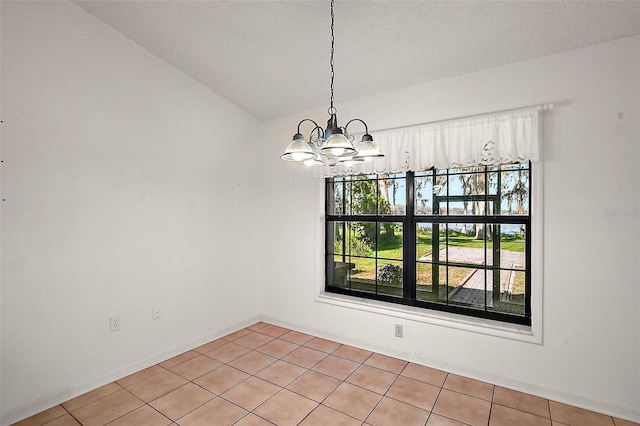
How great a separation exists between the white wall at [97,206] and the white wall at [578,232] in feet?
7.86

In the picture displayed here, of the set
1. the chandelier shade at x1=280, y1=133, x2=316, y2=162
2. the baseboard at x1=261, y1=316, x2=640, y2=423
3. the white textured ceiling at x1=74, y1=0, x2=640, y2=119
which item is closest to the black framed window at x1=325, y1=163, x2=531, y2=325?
the baseboard at x1=261, y1=316, x2=640, y2=423

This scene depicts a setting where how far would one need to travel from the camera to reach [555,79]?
2.46 metres

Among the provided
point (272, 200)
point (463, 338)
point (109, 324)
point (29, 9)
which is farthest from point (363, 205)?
point (29, 9)

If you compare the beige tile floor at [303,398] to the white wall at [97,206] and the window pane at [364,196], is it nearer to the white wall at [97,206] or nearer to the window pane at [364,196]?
the white wall at [97,206]

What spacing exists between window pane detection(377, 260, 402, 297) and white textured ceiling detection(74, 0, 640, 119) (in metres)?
1.81

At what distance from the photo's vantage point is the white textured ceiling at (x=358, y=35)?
2.14m

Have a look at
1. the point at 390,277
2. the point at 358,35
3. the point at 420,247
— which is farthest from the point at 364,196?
the point at 358,35

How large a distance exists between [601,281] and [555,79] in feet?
5.09

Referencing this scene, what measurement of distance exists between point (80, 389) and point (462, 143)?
3.73 m

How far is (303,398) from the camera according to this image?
8.12ft

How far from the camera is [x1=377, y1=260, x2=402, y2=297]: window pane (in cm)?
336

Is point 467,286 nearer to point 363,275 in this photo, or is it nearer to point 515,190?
point 515,190

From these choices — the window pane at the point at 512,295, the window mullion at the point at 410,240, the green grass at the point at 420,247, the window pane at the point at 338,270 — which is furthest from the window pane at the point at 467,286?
the window pane at the point at 338,270

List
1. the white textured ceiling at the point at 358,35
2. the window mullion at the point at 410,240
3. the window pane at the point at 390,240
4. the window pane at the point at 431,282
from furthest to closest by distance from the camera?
the window pane at the point at 390,240, the window mullion at the point at 410,240, the window pane at the point at 431,282, the white textured ceiling at the point at 358,35
